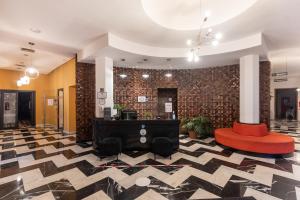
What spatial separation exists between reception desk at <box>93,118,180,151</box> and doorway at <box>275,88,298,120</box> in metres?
12.1

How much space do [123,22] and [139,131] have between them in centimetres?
309

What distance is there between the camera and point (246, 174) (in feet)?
11.0

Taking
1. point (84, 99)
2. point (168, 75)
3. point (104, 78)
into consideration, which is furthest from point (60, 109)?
point (168, 75)

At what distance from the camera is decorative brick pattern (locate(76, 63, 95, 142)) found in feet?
19.0

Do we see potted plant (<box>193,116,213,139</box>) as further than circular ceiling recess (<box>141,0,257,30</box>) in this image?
Yes

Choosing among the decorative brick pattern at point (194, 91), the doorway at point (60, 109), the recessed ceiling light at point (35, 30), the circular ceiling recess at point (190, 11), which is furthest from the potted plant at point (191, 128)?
the doorway at point (60, 109)

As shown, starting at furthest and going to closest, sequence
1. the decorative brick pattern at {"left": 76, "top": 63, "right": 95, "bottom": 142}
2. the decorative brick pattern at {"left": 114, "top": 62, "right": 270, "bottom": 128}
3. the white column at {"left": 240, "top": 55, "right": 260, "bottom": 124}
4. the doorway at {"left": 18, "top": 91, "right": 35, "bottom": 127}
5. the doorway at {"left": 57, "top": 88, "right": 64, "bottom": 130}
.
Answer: the doorway at {"left": 18, "top": 91, "right": 35, "bottom": 127}
the doorway at {"left": 57, "top": 88, "right": 64, "bottom": 130}
the decorative brick pattern at {"left": 114, "top": 62, "right": 270, "bottom": 128}
the decorative brick pattern at {"left": 76, "top": 63, "right": 95, "bottom": 142}
the white column at {"left": 240, "top": 55, "right": 260, "bottom": 124}

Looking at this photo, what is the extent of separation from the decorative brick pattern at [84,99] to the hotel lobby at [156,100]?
0.04m

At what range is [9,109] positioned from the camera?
8688mm

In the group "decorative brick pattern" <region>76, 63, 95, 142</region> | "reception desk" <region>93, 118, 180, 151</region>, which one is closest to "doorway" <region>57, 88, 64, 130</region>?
"decorative brick pattern" <region>76, 63, 95, 142</region>

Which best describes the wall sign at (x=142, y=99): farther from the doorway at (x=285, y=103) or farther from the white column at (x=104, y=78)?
the doorway at (x=285, y=103)

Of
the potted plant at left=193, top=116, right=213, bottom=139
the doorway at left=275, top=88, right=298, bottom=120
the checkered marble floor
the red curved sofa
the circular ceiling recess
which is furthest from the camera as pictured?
the doorway at left=275, top=88, right=298, bottom=120

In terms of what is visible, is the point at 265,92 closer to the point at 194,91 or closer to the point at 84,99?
the point at 194,91

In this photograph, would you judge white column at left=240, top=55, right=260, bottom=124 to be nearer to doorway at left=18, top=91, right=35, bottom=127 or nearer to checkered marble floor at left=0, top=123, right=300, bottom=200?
checkered marble floor at left=0, top=123, right=300, bottom=200
